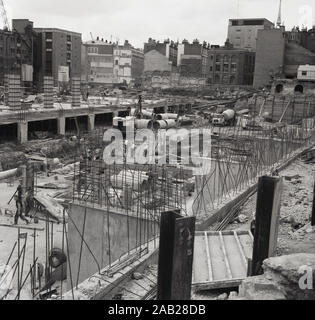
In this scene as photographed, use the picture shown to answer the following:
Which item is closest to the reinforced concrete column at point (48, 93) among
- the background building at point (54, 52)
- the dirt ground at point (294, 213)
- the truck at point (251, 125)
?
the truck at point (251, 125)

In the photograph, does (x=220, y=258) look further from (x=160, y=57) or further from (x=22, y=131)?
(x=160, y=57)

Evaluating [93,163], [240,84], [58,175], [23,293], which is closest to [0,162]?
[58,175]

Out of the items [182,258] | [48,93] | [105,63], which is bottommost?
[182,258]

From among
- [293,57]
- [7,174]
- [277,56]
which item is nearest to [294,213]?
[7,174]

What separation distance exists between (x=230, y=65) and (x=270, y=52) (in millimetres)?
8181

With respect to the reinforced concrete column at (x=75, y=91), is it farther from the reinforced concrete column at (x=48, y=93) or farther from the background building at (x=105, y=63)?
the background building at (x=105, y=63)

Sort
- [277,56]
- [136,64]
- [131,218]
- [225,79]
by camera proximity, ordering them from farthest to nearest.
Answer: [136,64] → [225,79] → [277,56] → [131,218]

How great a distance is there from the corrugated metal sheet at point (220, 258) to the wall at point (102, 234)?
1.31 m

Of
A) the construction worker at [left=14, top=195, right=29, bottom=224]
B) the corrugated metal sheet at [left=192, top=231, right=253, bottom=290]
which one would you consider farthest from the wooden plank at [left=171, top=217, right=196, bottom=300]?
the construction worker at [left=14, top=195, right=29, bottom=224]

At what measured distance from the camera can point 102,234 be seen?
27.9 feet

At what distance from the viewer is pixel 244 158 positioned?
44.3ft

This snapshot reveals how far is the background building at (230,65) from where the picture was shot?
48500mm

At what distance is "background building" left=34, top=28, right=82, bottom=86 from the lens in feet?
172

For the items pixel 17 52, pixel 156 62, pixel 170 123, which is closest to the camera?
pixel 170 123
